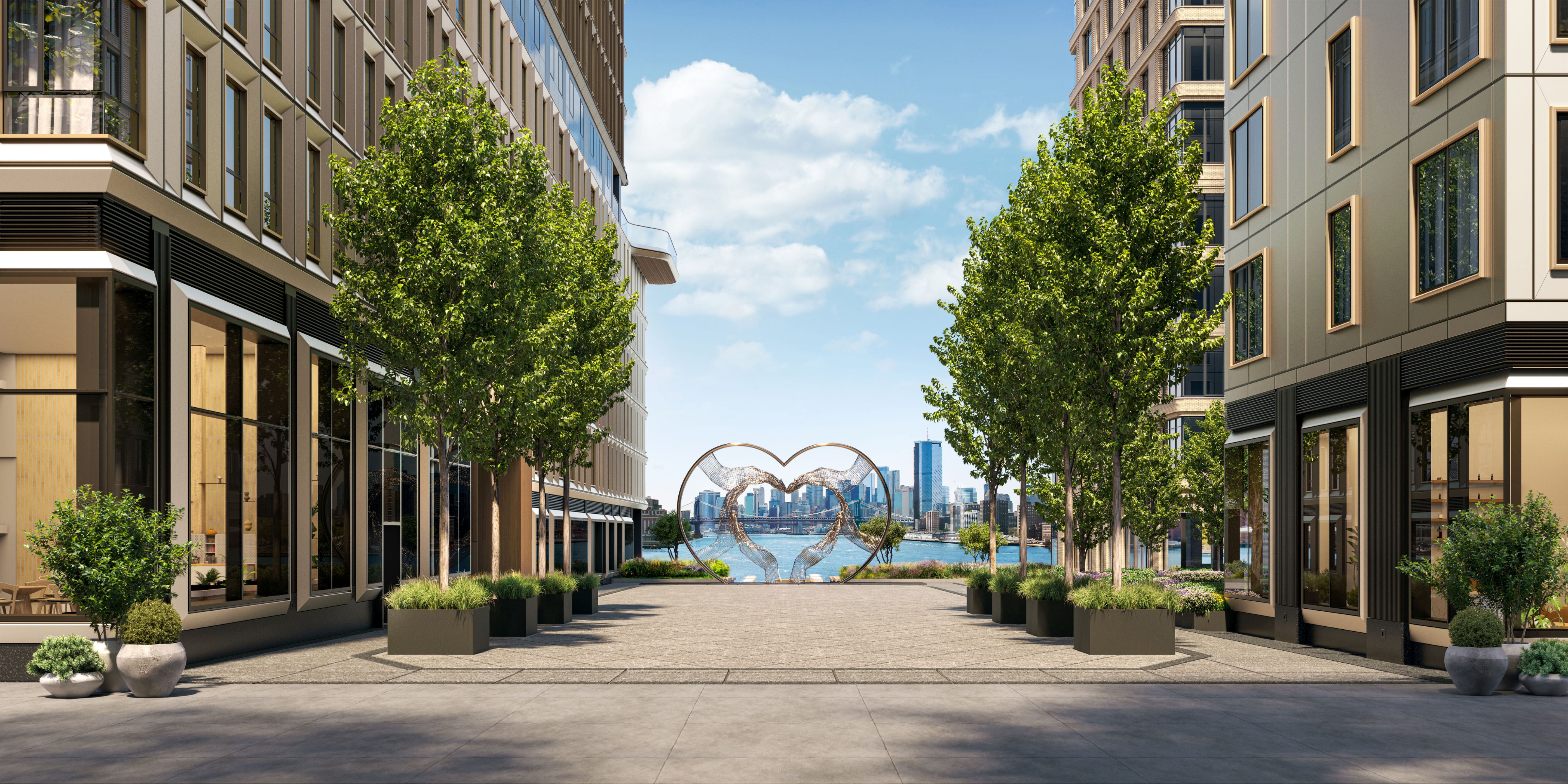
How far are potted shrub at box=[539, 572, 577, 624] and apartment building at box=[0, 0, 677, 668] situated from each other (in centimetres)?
382

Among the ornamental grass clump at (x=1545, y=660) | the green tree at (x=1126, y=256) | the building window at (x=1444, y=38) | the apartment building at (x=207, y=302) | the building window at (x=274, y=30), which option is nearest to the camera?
the ornamental grass clump at (x=1545, y=660)

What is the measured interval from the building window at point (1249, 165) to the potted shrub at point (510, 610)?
17.8 meters

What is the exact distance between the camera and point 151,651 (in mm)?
15070

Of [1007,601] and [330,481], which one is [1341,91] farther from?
[330,481]

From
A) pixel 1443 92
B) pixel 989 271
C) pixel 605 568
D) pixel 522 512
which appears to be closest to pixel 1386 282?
pixel 1443 92

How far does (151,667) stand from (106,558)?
1511mm

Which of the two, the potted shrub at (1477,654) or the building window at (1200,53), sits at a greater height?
the building window at (1200,53)

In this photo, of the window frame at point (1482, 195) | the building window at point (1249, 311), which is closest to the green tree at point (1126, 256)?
the window frame at point (1482, 195)

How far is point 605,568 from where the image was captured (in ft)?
208

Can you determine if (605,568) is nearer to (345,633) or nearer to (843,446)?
(843,446)

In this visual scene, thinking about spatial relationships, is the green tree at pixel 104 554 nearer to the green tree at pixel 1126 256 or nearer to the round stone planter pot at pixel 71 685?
the round stone planter pot at pixel 71 685

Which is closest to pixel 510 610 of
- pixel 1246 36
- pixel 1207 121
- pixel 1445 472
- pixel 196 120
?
pixel 196 120

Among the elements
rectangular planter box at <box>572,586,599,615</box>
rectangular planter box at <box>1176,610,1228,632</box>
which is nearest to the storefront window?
rectangular planter box at <box>1176,610,1228,632</box>

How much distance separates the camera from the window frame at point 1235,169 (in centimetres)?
2642
